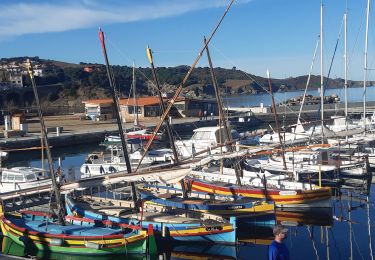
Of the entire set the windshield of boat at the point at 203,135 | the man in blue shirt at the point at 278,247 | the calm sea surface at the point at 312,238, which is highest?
the man in blue shirt at the point at 278,247

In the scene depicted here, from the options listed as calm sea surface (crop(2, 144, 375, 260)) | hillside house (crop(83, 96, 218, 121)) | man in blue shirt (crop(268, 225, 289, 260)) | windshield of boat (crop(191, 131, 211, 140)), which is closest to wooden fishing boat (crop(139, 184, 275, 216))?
calm sea surface (crop(2, 144, 375, 260))

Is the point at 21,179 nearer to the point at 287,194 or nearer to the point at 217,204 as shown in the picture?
the point at 217,204

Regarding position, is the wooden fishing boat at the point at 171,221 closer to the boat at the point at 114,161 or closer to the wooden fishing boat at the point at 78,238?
the wooden fishing boat at the point at 78,238

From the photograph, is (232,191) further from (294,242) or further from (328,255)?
(328,255)

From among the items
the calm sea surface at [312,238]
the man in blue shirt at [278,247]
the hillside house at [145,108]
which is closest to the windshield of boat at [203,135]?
the calm sea surface at [312,238]

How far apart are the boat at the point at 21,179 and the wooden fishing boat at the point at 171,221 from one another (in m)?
8.15

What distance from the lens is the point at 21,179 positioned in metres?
33.8

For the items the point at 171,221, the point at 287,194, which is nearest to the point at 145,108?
the point at 287,194

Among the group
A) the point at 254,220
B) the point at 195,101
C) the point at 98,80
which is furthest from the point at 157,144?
the point at 98,80

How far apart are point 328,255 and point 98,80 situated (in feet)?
495

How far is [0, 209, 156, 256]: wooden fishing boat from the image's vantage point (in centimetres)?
2155

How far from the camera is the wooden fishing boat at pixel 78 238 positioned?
21547mm

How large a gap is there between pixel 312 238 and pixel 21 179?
18.4 m

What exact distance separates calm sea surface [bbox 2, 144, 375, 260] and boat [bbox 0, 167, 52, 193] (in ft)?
28.6
